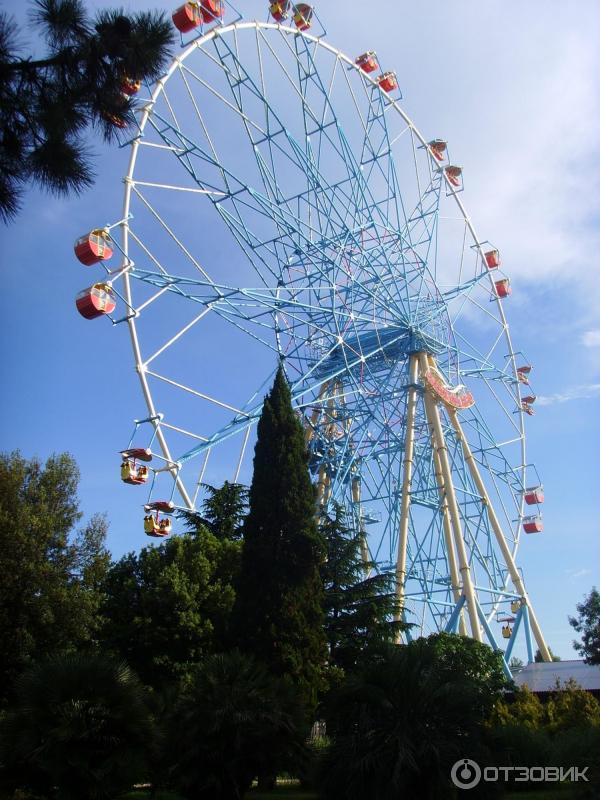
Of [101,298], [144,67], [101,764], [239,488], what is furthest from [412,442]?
[144,67]

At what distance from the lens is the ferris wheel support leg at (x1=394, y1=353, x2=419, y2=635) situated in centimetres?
2694

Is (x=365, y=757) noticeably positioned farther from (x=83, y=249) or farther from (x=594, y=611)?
(x=594, y=611)

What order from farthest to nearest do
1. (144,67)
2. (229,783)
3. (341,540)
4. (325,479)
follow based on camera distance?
(325,479), (341,540), (229,783), (144,67)

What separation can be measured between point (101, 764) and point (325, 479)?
21477mm

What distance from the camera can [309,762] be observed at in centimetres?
1230

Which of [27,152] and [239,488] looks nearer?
[27,152]

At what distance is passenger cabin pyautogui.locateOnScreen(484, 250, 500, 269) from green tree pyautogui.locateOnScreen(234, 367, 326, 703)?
66.4 ft

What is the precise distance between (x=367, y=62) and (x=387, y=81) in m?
1.10

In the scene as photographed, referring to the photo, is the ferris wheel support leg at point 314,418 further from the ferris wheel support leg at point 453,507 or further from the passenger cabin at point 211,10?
the passenger cabin at point 211,10

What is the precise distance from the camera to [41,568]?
1859cm

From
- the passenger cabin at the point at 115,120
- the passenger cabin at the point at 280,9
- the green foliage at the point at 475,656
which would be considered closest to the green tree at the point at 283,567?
the green foliage at the point at 475,656

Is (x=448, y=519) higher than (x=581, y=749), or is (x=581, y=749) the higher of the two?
(x=448, y=519)

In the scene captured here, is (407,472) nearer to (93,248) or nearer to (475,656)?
(475,656)
